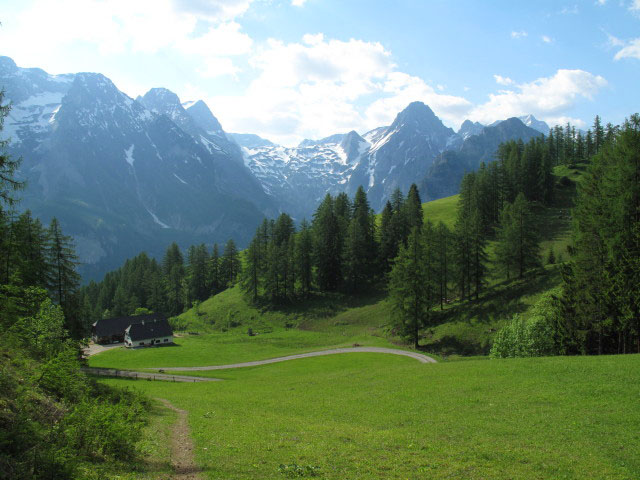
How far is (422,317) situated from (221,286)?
2648 inches

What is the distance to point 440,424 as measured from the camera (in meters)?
17.8

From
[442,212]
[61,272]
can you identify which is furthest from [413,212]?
[61,272]

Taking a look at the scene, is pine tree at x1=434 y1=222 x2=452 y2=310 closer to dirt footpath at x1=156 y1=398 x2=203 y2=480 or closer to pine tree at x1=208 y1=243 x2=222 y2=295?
dirt footpath at x1=156 y1=398 x2=203 y2=480

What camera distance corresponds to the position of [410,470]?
486 inches

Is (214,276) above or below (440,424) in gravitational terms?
above

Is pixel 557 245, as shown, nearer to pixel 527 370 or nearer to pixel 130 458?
pixel 527 370

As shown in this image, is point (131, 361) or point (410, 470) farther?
point (131, 361)

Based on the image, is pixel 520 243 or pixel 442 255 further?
pixel 442 255

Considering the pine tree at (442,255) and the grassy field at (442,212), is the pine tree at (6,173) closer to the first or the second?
the pine tree at (442,255)

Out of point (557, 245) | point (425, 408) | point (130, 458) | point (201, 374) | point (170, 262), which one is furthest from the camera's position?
point (170, 262)

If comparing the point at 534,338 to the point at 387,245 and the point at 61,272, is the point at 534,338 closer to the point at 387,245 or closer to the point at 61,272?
the point at 387,245

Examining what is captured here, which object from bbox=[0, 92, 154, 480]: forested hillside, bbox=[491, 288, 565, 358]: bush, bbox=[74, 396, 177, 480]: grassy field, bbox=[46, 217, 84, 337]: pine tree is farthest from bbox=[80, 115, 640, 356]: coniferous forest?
bbox=[0, 92, 154, 480]: forested hillside

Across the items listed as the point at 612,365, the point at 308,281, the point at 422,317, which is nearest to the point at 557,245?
the point at 422,317

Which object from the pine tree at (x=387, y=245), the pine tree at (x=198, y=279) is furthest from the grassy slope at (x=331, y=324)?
the pine tree at (x=198, y=279)
